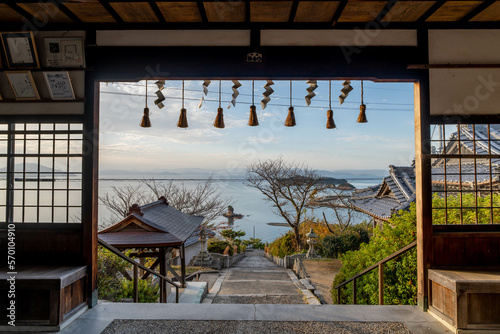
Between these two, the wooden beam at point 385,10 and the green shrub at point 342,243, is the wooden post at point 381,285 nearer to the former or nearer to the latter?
the wooden beam at point 385,10

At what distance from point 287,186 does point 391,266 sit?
11.0m

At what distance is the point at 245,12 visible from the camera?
11.1ft

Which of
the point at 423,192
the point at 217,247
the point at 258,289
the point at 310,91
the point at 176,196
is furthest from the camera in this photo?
the point at 176,196

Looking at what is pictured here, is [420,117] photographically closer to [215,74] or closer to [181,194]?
[215,74]

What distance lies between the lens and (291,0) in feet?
10.3

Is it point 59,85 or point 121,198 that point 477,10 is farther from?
point 121,198

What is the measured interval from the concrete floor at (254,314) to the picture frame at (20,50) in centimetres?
294

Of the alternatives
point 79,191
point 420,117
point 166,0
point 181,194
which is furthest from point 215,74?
point 181,194

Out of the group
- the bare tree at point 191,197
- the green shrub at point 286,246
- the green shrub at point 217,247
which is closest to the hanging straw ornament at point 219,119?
the green shrub at point 217,247

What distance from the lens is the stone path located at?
267 inches

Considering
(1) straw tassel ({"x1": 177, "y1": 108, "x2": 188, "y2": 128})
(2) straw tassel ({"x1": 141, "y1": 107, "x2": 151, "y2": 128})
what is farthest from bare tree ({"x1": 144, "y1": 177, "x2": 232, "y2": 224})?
(1) straw tassel ({"x1": 177, "y1": 108, "x2": 188, "y2": 128})

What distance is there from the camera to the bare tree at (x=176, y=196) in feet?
55.0

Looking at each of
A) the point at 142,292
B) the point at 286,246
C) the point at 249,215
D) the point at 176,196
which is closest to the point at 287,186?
the point at 286,246

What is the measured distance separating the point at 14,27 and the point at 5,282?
9.16ft
